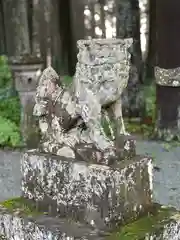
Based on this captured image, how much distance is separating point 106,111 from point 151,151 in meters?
5.12

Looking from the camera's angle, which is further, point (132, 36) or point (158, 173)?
point (132, 36)

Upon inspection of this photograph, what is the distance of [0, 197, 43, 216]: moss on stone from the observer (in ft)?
11.6

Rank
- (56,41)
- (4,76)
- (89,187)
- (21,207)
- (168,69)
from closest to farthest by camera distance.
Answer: (89,187), (21,207), (168,69), (4,76), (56,41)

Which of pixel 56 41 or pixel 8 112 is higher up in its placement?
pixel 56 41

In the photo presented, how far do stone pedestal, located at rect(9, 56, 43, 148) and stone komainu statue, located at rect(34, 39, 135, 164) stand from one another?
4896 mm

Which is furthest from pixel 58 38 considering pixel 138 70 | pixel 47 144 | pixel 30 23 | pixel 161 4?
pixel 47 144

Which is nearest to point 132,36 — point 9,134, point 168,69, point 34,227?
point 168,69

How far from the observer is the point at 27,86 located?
28.2 ft

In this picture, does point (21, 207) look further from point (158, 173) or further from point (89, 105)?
point (158, 173)

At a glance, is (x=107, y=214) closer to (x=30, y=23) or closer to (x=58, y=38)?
(x=30, y=23)

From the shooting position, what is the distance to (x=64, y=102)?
3.50m

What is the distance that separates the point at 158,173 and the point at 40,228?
4277mm

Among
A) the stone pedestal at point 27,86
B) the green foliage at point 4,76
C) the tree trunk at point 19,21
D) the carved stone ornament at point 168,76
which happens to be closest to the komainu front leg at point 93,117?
the stone pedestal at point 27,86

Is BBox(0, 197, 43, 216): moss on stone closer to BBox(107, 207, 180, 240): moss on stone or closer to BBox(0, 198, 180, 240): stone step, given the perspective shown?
BBox(0, 198, 180, 240): stone step
